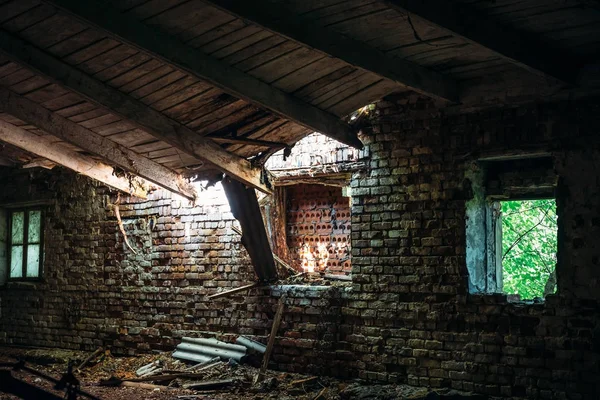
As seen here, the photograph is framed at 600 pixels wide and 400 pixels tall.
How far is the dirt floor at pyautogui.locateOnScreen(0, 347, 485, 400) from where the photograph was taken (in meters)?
4.88

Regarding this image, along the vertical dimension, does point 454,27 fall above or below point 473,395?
above

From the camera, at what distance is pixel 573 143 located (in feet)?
14.3

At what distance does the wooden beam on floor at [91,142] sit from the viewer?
17.7 ft

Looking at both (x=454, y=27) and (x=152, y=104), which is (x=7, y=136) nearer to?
(x=152, y=104)

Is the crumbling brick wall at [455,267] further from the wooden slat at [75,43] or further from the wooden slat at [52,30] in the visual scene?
the wooden slat at [52,30]

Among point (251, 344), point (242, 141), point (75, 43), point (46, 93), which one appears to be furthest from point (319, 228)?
point (75, 43)

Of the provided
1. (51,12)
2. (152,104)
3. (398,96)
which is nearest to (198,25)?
(51,12)

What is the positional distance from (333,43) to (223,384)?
3316 mm

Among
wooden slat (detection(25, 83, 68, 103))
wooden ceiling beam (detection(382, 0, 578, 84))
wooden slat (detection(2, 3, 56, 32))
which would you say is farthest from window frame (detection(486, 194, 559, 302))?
wooden slat (detection(25, 83, 68, 103))

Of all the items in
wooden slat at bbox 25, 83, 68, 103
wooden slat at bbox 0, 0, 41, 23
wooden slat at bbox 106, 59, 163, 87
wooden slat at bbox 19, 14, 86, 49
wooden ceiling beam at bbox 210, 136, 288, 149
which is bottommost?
wooden ceiling beam at bbox 210, 136, 288, 149

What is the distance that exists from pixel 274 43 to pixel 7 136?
354cm

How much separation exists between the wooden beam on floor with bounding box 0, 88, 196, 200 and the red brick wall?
3.79 ft

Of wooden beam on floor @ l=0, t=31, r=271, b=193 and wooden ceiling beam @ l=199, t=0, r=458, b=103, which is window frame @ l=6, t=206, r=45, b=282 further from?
wooden ceiling beam @ l=199, t=0, r=458, b=103

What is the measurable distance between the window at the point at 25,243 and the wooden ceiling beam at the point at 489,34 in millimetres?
6556
